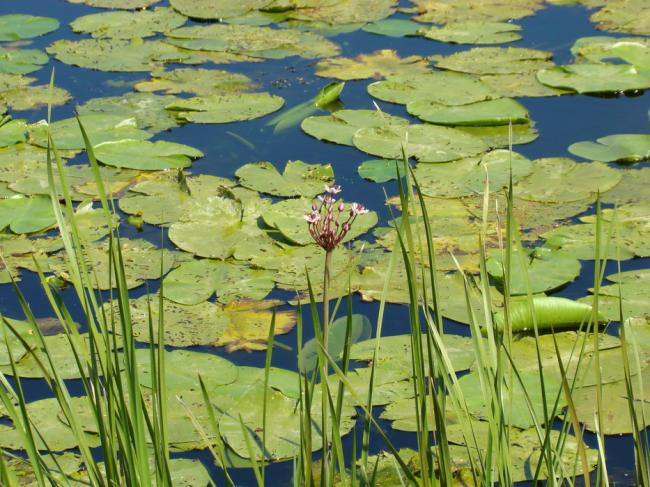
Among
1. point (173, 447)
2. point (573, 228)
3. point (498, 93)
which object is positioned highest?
point (498, 93)

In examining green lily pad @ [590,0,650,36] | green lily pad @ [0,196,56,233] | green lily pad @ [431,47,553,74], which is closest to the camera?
green lily pad @ [0,196,56,233]

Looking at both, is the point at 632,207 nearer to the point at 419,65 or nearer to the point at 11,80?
the point at 419,65

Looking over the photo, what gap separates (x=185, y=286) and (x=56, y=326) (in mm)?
361

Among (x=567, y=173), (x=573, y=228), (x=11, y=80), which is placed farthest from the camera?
(x=11, y=80)

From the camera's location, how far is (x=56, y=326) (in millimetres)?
2576

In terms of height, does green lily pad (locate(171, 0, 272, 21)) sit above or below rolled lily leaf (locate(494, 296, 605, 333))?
above

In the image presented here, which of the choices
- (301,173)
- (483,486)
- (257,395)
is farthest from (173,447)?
(301,173)

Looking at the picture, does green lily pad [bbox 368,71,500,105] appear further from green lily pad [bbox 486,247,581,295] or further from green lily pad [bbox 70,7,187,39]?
green lily pad [bbox 70,7,187,39]

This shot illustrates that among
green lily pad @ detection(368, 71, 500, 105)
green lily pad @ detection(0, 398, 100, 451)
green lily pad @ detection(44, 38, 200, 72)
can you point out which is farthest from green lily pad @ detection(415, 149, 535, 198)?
green lily pad @ detection(44, 38, 200, 72)

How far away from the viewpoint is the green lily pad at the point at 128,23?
479cm

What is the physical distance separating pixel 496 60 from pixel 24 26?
2.35 meters

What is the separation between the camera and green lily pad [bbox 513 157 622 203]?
123 inches

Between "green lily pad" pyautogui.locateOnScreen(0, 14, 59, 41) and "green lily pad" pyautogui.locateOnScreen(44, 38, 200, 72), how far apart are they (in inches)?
8.6

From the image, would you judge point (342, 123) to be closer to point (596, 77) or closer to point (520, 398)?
point (596, 77)
